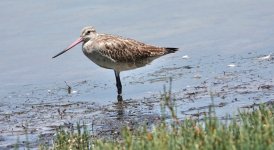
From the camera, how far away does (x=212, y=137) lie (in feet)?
20.9

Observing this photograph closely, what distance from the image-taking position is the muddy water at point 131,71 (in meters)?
11.7

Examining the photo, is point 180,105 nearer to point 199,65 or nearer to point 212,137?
point 199,65

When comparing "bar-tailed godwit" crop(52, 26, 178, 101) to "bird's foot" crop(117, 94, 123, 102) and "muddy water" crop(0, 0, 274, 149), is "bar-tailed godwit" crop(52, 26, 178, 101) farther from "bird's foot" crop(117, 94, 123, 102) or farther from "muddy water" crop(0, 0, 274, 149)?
"bird's foot" crop(117, 94, 123, 102)

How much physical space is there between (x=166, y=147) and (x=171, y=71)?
7.97 meters

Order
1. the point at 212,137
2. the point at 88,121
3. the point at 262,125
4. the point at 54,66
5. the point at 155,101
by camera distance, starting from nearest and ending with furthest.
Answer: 1. the point at 212,137
2. the point at 262,125
3. the point at 88,121
4. the point at 155,101
5. the point at 54,66

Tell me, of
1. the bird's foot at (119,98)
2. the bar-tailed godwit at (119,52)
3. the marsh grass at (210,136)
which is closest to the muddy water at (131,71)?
the bird's foot at (119,98)

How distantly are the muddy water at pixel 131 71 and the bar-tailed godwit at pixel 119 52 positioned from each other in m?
0.30

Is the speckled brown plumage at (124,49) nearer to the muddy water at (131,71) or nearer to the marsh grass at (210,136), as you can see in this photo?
the muddy water at (131,71)

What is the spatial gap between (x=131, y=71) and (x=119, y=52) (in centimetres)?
121

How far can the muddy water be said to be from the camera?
11719 mm

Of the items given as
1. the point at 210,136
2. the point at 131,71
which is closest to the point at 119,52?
the point at 131,71

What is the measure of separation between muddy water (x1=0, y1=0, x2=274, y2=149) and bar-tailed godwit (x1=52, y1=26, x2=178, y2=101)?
0.99 feet

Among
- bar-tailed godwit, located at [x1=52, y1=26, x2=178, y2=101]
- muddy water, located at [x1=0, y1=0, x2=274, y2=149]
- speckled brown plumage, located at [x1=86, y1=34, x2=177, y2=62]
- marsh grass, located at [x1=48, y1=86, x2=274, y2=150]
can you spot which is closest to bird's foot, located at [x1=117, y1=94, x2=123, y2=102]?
muddy water, located at [x1=0, y1=0, x2=274, y2=149]

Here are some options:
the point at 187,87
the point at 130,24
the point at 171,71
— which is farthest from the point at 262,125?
the point at 130,24
